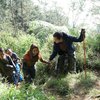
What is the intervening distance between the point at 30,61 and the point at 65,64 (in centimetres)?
159

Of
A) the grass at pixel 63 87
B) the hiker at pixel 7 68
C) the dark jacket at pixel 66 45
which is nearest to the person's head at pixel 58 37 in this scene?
the dark jacket at pixel 66 45

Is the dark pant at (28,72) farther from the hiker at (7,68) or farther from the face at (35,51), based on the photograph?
the face at (35,51)

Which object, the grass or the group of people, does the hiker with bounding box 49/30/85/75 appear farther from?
the grass

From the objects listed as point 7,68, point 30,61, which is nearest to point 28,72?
point 30,61

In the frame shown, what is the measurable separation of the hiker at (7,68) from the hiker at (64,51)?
1.32 m

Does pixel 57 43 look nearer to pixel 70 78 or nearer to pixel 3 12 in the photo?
pixel 70 78

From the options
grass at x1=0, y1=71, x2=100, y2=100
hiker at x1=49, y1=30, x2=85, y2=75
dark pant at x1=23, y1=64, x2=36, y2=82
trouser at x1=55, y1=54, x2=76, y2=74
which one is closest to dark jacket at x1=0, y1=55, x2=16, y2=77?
dark pant at x1=23, y1=64, x2=36, y2=82

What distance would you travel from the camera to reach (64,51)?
8617mm

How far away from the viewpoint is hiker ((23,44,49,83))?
7.71 m

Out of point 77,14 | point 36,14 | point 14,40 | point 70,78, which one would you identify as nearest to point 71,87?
point 70,78

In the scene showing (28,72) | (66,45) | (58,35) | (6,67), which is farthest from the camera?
(66,45)

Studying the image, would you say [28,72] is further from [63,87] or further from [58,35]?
[58,35]

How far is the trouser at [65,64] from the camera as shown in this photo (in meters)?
8.88

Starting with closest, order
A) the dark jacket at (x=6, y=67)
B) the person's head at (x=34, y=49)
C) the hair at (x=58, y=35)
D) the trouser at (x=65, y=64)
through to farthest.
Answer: the person's head at (x=34, y=49) → the dark jacket at (x=6, y=67) → the hair at (x=58, y=35) → the trouser at (x=65, y=64)
